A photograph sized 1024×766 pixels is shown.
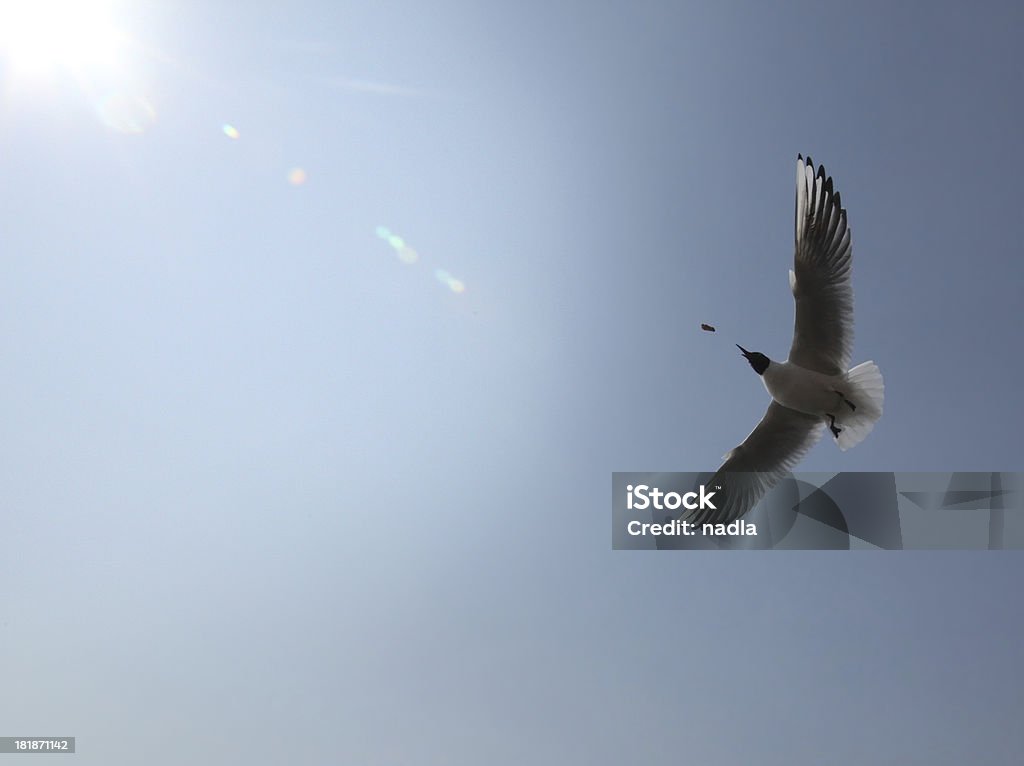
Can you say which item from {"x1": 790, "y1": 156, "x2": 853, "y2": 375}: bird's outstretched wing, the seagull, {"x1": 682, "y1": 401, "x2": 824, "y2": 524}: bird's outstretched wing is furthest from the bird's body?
{"x1": 682, "y1": 401, "x2": 824, "y2": 524}: bird's outstretched wing

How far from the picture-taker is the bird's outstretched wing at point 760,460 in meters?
11.4

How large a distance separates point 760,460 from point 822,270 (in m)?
2.50

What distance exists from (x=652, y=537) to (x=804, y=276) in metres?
3.77

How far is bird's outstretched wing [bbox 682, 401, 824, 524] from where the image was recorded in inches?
448

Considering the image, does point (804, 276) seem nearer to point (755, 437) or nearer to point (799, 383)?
point (799, 383)

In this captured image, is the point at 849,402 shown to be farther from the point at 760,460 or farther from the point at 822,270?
the point at 822,270

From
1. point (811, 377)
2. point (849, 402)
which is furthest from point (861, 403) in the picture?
point (811, 377)

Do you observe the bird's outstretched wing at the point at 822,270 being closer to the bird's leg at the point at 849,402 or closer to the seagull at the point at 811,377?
the seagull at the point at 811,377

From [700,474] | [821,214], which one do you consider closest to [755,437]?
[700,474]

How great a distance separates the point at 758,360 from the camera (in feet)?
35.3

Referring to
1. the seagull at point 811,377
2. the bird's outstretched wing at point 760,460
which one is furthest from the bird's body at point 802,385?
the bird's outstretched wing at point 760,460

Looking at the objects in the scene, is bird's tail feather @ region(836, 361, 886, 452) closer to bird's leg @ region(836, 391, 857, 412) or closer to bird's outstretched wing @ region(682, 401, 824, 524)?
bird's leg @ region(836, 391, 857, 412)

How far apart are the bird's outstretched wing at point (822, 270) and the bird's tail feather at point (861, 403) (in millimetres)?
221

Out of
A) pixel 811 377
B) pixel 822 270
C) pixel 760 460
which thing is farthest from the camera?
pixel 760 460
